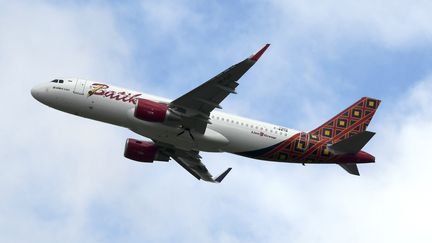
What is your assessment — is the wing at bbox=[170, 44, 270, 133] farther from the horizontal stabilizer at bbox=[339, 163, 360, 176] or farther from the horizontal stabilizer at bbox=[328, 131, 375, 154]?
the horizontal stabilizer at bbox=[339, 163, 360, 176]

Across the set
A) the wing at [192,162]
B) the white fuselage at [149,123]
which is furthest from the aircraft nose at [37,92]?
the wing at [192,162]

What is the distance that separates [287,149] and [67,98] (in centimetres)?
1809

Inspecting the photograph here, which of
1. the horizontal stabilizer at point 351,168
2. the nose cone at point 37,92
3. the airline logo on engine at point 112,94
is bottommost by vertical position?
the horizontal stabilizer at point 351,168

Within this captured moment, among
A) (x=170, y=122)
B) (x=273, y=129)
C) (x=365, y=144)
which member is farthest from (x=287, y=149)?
(x=170, y=122)

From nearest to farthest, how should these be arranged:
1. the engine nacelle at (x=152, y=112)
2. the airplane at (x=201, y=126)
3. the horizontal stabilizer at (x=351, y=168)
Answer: the engine nacelle at (x=152, y=112) < the airplane at (x=201, y=126) < the horizontal stabilizer at (x=351, y=168)

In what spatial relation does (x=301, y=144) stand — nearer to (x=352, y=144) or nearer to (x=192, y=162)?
(x=352, y=144)

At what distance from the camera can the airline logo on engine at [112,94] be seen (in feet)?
196

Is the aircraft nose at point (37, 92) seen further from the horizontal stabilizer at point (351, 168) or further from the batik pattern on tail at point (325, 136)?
the horizontal stabilizer at point (351, 168)

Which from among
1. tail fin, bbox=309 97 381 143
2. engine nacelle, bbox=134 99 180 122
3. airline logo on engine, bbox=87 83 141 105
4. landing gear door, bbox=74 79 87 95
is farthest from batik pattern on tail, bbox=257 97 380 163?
landing gear door, bbox=74 79 87 95

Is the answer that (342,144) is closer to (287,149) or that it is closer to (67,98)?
(287,149)

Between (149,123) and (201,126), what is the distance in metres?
4.08

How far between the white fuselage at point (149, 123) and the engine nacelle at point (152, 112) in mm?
615

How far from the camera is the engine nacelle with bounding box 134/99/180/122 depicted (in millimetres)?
58094

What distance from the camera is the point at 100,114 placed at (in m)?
59.5
